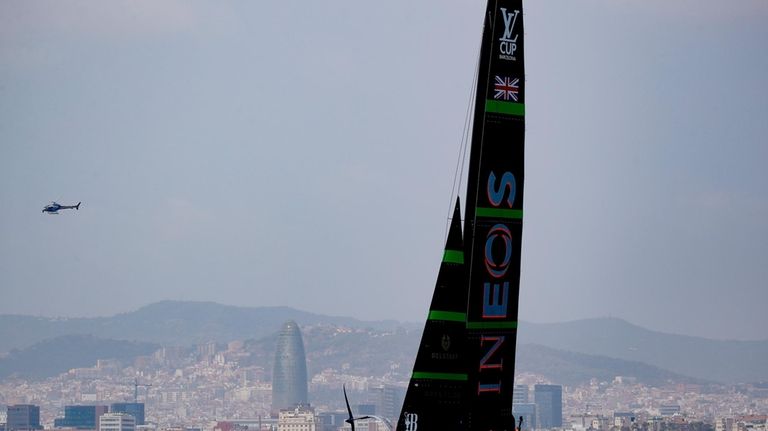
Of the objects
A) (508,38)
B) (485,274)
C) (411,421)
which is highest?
Result: (508,38)

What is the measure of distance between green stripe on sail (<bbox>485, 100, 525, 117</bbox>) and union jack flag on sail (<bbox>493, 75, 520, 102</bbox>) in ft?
0.19

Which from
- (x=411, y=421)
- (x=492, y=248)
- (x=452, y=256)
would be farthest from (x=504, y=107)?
(x=411, y=421)

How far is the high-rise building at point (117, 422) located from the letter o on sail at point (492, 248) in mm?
164823

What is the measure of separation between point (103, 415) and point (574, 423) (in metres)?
50.9

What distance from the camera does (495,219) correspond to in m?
16.1

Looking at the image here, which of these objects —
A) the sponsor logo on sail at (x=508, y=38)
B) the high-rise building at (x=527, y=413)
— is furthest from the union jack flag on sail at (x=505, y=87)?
the high-rise building at (x=527, y=413)

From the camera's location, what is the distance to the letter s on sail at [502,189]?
16.1 meters

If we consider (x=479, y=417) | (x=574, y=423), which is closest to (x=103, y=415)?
(x=574, y=423)

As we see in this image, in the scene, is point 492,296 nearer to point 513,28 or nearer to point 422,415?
point 422,415

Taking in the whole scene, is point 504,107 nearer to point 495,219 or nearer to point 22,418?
point 495,219

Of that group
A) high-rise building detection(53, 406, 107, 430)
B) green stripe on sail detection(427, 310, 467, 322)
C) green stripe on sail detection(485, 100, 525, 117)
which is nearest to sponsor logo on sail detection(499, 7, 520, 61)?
green stripe on sail detection(485, 100, 525, 117)

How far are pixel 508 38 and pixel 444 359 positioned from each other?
9.87 feet

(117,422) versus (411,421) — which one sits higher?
(411,421)

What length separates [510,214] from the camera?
53.1 ft
